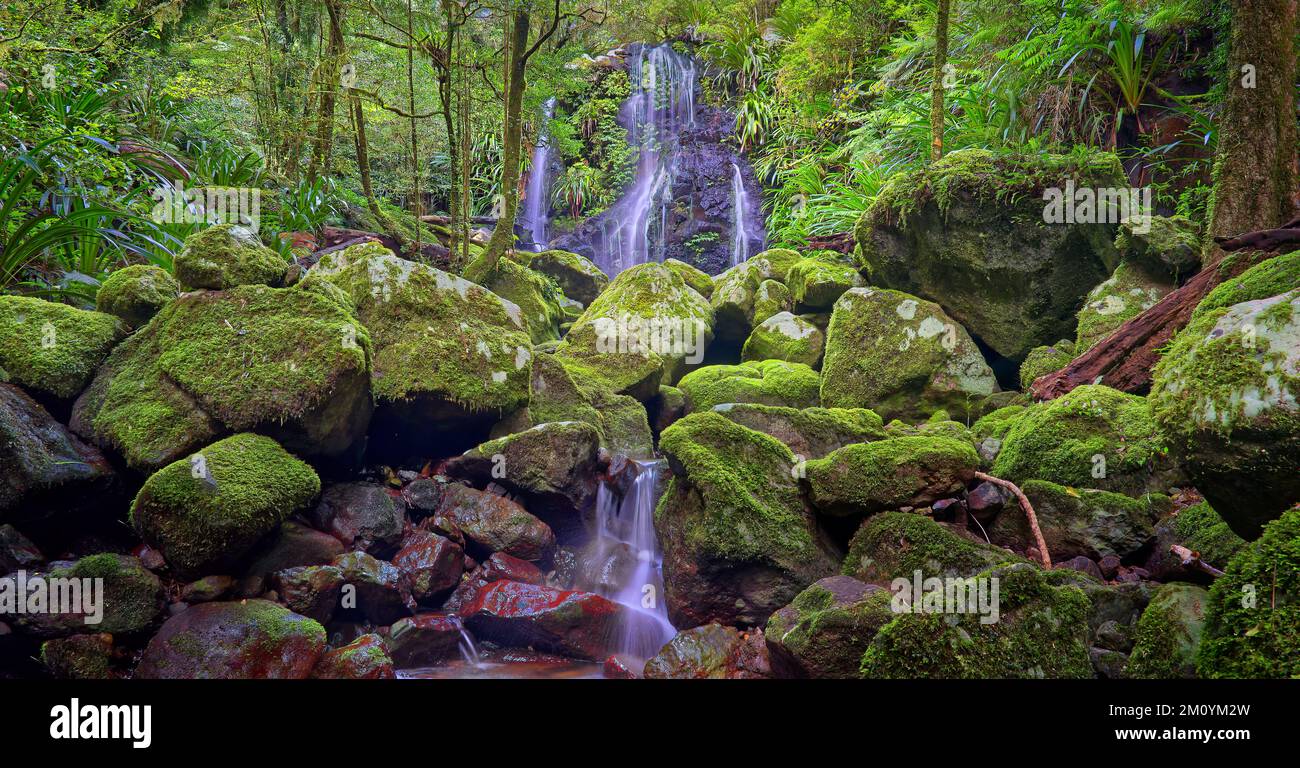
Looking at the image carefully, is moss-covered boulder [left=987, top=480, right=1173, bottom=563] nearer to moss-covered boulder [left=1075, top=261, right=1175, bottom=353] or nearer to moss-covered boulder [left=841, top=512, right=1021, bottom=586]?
moss-covered boulder [left=841, top=512, right=1021, bottom=586]

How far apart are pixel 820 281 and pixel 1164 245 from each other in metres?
3.89

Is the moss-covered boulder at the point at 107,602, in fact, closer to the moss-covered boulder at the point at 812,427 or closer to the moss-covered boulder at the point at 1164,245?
the moss-covered boulder at the point at 812,427

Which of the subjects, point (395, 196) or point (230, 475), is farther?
point (395, 196)

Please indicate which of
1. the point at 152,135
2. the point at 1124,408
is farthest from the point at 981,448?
the point at 152,135

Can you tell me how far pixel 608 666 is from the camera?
4770 millimetres

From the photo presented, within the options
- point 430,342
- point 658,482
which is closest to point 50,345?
point 430,342

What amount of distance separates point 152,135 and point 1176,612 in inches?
468

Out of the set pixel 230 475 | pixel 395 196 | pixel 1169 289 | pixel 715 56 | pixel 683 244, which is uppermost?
pixel 715 56

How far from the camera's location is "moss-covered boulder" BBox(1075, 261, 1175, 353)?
6.53 metres

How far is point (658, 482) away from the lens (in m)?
6.97

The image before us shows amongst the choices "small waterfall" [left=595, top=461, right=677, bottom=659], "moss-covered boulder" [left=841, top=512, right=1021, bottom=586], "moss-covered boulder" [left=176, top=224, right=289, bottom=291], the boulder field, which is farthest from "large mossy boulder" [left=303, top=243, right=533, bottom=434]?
"moss-covered boulder" [left=841, top=512, right=1021, bottom=586]

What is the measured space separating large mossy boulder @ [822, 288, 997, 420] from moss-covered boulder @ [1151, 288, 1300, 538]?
4.73 metres

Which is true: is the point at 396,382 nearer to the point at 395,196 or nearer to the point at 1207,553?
the point at 1207,553

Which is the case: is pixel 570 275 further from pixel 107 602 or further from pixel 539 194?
pixel 107 602
